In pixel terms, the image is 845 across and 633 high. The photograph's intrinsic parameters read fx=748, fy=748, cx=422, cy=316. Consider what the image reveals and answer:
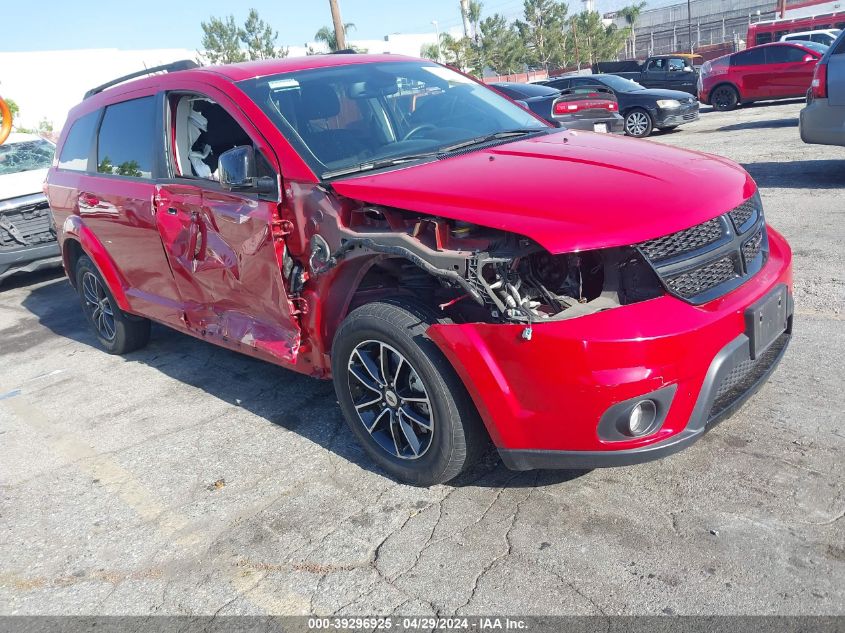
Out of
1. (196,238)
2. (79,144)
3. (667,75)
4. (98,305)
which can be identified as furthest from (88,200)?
(667,75)

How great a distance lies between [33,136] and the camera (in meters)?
10.4

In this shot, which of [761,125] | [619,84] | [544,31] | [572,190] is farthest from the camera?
[544,31]

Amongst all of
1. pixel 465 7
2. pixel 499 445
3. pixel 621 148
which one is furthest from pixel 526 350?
pixel 465 7

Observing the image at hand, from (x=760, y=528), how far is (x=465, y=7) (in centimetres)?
6247

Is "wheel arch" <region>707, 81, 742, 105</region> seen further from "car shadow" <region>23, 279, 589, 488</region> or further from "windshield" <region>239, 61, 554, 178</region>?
"car shadow" <region>23, 279, 589, 488</region>

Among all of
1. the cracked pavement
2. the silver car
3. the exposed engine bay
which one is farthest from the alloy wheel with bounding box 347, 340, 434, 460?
the silver car

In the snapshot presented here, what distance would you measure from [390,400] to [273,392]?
1.58 metres

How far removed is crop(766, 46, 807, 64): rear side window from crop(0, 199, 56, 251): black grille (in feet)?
56.0

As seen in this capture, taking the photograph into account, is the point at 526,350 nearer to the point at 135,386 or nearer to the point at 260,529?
the point at 260,529

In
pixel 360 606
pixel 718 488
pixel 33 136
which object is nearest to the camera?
pixel 360 606

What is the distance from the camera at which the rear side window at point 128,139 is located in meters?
4.63

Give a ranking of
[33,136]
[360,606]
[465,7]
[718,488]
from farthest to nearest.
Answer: [465,7]
[33,136]
[718,488]
[360,606]

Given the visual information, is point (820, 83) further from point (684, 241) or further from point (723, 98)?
point (723, 98)

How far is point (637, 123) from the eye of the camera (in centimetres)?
1556
